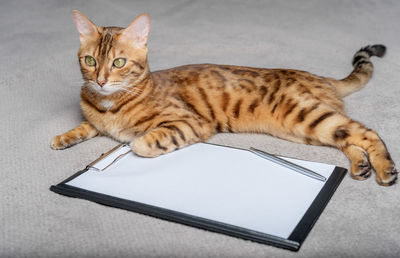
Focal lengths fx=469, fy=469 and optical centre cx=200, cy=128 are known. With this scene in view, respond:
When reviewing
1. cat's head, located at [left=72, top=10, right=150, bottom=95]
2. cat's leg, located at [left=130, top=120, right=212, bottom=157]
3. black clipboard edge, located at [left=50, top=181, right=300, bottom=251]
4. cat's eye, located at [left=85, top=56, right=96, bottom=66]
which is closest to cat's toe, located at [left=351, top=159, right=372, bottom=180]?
black clipboard edge, located at [left=50, top=181, right=300, bottom=251]

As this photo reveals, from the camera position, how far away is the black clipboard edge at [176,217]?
134cm

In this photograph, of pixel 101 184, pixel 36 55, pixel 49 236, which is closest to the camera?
pixel 49 236

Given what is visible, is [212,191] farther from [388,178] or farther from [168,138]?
[388,178]

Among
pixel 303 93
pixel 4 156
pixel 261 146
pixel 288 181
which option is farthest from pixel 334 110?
pixel 4 156

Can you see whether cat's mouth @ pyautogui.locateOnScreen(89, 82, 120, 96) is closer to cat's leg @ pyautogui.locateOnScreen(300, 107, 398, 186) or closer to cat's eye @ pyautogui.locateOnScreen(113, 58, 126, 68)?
cat's eye @ pyautogui.locateOnScreen(113, 58, 126, 68)

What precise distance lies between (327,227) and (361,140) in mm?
542

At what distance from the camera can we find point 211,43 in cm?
326

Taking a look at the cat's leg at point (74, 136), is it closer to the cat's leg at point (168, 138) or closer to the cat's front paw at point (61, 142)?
the cat's front paw at point (61, 142)

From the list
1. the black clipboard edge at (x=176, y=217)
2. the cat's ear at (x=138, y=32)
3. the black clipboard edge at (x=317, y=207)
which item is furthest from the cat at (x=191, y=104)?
the black clipboard edge at (x=176, y=217)

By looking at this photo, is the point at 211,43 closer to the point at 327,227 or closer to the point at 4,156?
the point at 4,156

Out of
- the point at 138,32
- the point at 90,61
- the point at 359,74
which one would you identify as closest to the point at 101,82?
the point at 90,61

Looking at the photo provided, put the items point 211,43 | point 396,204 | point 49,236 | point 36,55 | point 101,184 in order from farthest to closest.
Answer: point 211,43
point 36,55
point 101,184
point 396,204
point 49,236

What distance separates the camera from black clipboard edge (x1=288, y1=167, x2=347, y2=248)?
1361 millimetres

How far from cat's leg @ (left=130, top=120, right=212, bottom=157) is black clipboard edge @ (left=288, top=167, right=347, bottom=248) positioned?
23.5 inches
